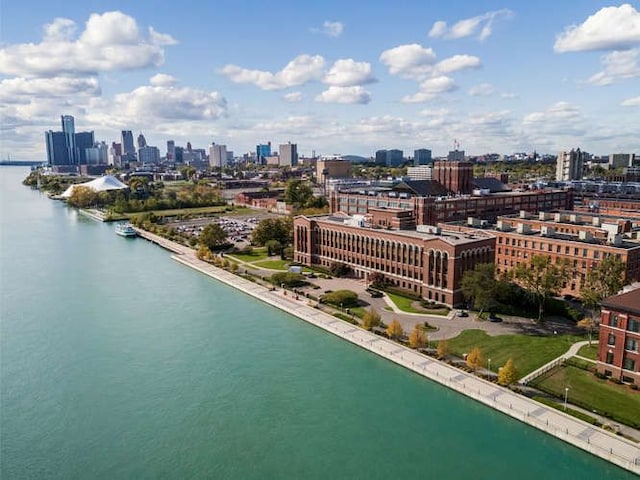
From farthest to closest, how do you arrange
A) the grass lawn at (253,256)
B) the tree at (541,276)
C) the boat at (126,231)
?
the boat at (126,231)
the grass lawn at (253,256)
the tree at (541,276)

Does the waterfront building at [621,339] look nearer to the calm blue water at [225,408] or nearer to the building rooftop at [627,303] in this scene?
the building rooftop at [627,303]

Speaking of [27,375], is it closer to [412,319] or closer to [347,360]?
[347,360]

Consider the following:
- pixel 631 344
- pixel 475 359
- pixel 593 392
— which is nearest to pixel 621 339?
pixel 631 344

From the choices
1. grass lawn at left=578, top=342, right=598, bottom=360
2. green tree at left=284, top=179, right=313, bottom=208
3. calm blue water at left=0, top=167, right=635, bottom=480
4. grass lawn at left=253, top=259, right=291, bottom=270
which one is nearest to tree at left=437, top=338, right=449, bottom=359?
calm blue water at left=0, top=167, right=635, bottom=480

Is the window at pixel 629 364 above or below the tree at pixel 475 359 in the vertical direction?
above

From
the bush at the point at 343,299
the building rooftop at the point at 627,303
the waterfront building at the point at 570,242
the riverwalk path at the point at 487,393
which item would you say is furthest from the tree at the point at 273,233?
the building rooftop at the point at 627,303

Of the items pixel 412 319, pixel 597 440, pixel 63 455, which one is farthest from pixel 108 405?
pixel 597 440

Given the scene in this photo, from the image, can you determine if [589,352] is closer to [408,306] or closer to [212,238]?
[408,306]

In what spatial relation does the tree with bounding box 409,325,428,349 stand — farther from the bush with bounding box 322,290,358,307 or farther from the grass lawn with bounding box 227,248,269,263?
the grass lawn with bounding box 227,248,269,263
